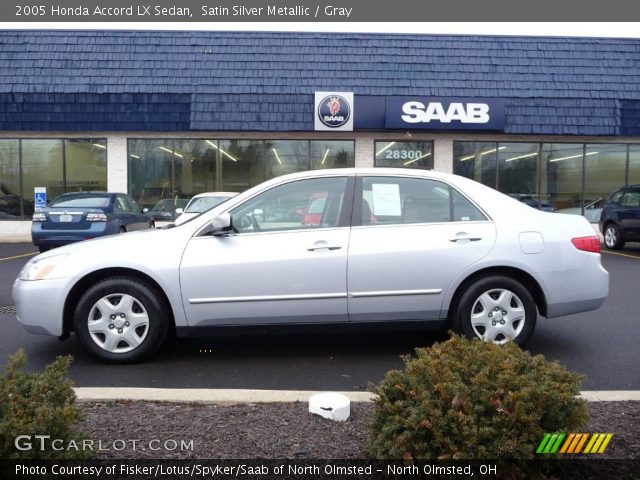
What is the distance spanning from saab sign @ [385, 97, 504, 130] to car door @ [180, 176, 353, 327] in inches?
513

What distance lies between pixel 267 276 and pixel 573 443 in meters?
2.64

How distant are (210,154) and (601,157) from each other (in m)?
12.3

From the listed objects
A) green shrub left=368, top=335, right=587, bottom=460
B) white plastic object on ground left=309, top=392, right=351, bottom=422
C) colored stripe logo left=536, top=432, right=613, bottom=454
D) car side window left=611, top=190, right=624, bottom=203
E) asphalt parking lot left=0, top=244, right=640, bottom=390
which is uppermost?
car side window left=611, top=190, right=624, bottom=203

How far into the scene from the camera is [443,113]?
17281 millimetres

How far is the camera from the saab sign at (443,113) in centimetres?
1720

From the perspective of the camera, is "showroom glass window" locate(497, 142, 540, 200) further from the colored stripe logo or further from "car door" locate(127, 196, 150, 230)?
the colored stripe logo

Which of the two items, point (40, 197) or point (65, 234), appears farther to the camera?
point (40, 197)

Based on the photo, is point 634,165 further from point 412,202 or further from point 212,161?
point 412,202

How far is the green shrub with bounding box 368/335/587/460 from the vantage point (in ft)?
8.14

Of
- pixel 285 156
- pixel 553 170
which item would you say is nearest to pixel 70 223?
pixel 285 156

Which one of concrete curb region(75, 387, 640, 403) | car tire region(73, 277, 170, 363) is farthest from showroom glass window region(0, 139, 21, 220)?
concrete curb region(75, 387, 640, 403)

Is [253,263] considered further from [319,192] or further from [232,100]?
[232,100]

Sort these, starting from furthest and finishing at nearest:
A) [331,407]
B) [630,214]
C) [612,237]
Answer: [612,237] → [630,214] → [331,407]

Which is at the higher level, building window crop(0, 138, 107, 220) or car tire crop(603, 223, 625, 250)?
building window crop(0, 138, 107, 220)
